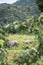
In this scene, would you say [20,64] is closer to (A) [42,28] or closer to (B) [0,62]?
(B) [0,62]

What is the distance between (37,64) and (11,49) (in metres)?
4.17

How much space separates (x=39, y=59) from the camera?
6.97 m

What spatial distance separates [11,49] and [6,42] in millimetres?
461

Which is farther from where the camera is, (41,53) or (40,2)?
(40,2)

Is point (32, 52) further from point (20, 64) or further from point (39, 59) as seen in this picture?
point (20, 64)

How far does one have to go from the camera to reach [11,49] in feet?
35.2

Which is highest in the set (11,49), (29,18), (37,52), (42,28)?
(29,18)

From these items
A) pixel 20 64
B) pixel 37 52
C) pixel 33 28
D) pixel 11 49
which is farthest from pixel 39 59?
pixel 11 49

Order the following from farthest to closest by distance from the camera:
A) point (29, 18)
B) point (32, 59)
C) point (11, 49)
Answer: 1. point (11, 49)
2. point (32, 59)
3. point (29, 18)

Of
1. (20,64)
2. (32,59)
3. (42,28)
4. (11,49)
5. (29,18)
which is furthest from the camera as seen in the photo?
(11,49)

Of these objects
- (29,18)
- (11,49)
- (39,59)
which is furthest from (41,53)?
(11,49)

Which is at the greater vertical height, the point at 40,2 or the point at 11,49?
the point at 40,2

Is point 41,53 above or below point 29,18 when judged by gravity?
below

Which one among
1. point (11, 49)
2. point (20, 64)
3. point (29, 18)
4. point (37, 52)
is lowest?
point (11, 49)
